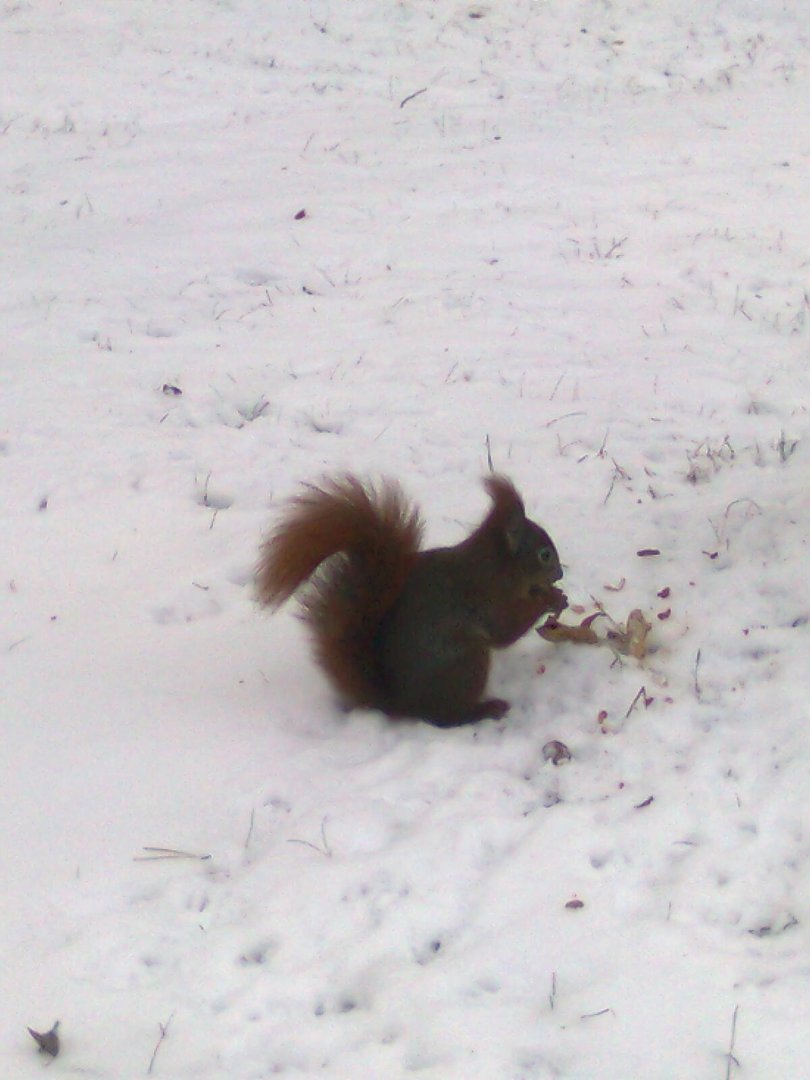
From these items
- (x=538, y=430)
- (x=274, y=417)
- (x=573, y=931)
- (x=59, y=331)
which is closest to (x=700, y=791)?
(x=573, y=931)

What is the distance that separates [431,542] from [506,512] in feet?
1.98

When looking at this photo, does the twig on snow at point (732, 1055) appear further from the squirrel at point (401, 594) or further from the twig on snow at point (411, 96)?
the twig on snow at point (411, 96)

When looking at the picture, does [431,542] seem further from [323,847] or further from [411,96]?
[411,96]

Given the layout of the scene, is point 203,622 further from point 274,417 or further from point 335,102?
point 335,102

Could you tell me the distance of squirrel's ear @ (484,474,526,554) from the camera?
290 cm

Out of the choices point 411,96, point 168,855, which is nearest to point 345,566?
point 168,855

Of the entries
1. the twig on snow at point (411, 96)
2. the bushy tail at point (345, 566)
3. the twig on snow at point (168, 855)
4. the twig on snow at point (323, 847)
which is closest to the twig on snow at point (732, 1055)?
the twig on snow at point (323, 847)

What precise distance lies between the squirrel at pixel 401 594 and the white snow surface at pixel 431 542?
0.38 ft

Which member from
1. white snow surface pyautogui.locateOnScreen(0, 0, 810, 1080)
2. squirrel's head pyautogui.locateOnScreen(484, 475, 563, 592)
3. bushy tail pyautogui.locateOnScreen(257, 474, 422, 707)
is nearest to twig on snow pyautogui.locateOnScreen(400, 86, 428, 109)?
white snow surface pyautogui.locateOnScreen(0, 0, 810, 1080)

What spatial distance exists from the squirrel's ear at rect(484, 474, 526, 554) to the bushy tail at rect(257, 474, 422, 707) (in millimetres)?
233

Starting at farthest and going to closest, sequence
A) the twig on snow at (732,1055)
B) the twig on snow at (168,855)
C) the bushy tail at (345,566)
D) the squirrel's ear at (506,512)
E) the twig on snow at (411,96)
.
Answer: the twig on snow at (411,96)
the squirrel's ear at (506,512)
the bushy tail at (345,566)
the twig on snow at (168,855)
the twig on snow at (732,1055)

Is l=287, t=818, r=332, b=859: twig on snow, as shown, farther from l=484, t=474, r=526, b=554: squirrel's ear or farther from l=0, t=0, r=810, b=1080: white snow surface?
l=484, t=474, r=526, b=554: squirrel's ear

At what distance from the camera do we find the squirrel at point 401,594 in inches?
103

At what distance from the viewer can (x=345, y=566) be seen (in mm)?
2723
